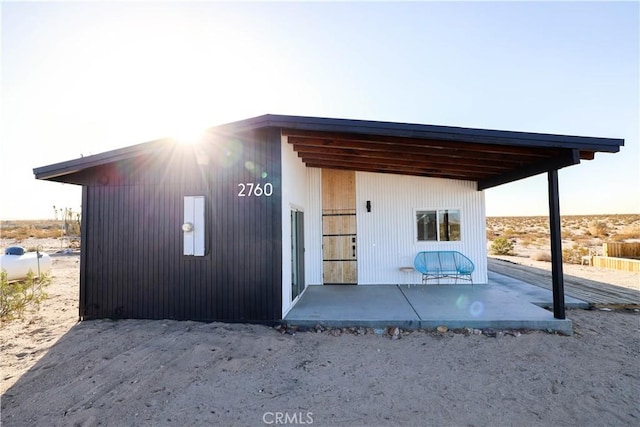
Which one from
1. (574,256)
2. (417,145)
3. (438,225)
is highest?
(417,145)

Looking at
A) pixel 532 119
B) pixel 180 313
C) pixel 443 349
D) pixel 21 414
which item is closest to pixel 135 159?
pixel 180 313

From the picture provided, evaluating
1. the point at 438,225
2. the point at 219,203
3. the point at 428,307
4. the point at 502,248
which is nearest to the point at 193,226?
the point at 219,203

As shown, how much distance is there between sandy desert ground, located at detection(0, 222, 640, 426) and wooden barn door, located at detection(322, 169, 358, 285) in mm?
3161

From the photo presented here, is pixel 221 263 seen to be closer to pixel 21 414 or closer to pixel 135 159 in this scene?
pixel 135 159

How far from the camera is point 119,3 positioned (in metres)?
5.31

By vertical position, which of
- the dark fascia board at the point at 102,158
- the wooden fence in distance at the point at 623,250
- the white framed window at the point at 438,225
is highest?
the dark fascia board at the point at 102,158

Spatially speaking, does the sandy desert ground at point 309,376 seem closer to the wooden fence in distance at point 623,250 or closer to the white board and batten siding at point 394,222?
the white board and batten siding at point 394,222

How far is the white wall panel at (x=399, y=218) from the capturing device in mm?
7266

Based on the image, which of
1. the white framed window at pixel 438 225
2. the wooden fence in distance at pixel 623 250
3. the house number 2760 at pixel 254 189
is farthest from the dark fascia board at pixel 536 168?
the wooden fence in distance at pixel 623 250

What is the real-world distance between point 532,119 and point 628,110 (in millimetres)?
1830

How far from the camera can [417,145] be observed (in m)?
4.83

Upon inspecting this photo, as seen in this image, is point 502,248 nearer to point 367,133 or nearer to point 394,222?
point 394,222

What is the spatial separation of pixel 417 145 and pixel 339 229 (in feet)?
10.8

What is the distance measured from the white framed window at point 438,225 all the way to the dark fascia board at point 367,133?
11.0 ft
